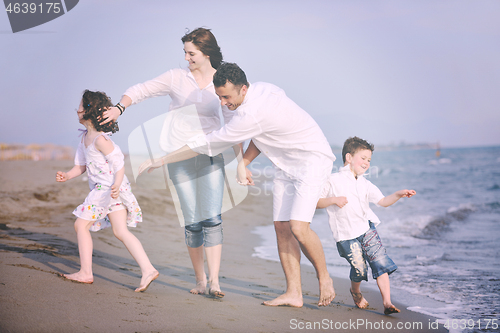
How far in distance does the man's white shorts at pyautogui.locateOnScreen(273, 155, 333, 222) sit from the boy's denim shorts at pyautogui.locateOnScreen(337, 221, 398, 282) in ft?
1.27

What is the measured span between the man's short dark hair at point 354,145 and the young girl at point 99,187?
65.6 inches

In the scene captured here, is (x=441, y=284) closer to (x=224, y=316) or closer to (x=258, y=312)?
(x=258, y=312)

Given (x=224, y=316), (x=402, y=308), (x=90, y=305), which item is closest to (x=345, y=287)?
(x=402, y=308)

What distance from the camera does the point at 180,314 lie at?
2541mm

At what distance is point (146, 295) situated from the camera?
292 centimetres

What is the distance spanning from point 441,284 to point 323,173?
6.06ft

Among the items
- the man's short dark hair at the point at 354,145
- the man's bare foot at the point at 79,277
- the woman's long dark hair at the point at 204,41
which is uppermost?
the woman's long dark hair at the point at 204,41

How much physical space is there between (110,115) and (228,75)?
0.93 metres

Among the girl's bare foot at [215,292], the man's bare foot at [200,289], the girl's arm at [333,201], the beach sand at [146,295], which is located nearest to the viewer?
the beach sand at [146,295]

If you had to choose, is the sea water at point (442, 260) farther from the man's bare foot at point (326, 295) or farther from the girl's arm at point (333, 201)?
the man's bare foot at point (326, 295)

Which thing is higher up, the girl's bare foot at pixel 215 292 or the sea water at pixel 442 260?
the girl's bare foot at pixel 215 292

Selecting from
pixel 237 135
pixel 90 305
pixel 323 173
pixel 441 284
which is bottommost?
pixel 441 284

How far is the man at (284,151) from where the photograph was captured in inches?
107

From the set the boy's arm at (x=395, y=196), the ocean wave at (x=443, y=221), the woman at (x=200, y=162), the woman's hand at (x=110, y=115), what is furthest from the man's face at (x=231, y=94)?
the ocean wave at (x=443, y=221)
